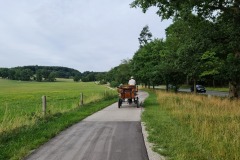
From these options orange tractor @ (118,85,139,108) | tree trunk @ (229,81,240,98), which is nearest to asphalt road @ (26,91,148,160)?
orange tractor @ (118,85,139,108)

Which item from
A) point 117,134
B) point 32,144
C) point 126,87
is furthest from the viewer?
point 126,87

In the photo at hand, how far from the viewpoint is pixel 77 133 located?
37.8ft

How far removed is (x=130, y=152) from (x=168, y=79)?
37.7 metres

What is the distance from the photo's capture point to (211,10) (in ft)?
78.6

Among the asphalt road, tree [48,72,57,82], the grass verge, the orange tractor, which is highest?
tree [48,72,57,82]

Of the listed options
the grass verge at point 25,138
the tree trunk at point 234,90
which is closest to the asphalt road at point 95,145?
the grass verge at point 25,138

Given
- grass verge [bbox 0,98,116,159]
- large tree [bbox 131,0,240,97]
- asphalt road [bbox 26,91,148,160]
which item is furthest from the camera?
large tree [bbox 131,0,240,97]

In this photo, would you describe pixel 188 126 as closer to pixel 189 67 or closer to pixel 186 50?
pixel 186 50

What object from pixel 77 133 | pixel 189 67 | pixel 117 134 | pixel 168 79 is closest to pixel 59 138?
pixel 77 133

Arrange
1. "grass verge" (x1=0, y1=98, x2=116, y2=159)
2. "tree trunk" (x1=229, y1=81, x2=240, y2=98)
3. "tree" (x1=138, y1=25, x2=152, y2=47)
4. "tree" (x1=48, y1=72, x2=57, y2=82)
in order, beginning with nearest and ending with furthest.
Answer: "grass verge" (x1=0, y1=98, x2=116, y2=159) < "tree trunk" (x1=229, y1=81, x2=240, y2=98) < "tree" (x1=138, y1=25, x2=152, y2=47) < "tree" (x1=48, y1=72, x2=57, y2=82)

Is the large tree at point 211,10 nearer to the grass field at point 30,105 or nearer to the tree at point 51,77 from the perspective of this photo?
the grass field at point 30,105

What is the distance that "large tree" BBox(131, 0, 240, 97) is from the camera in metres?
21.3

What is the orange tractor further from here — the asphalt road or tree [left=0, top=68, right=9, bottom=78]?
tree [left=0, top=68, right=9, bottom=78]

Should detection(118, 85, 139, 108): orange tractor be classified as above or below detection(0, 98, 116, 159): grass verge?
above
